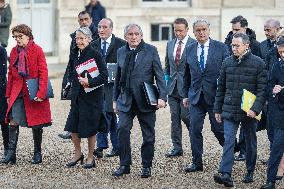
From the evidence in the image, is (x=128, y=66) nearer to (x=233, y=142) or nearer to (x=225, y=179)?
(x=233, y=142)

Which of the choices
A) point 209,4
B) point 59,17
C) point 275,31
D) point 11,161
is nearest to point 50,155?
point 11,161

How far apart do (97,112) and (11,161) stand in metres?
1.24

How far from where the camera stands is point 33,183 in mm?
10203

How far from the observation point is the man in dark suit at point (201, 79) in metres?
10.7

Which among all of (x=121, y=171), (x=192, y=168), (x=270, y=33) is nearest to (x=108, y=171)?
(x=121, y=171)

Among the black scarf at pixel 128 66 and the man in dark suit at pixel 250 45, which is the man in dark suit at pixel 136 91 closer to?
the black scarf at pixel 128 66

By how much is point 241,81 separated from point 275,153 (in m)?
0.84

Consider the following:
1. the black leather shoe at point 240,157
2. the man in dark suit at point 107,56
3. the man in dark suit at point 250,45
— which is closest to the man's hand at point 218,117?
the man in dark suit at point 250,45

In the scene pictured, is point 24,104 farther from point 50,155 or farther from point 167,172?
point 167,172

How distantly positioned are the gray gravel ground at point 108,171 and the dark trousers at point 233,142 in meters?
0.22

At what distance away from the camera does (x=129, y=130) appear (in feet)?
34.9

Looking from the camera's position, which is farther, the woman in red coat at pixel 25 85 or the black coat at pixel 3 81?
the black coat at pixel 3 81

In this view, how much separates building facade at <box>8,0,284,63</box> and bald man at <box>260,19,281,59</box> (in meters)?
10.2

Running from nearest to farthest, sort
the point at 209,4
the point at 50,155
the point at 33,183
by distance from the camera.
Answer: the point at 33,183 < the point at 50,155 < the point at 209,4
